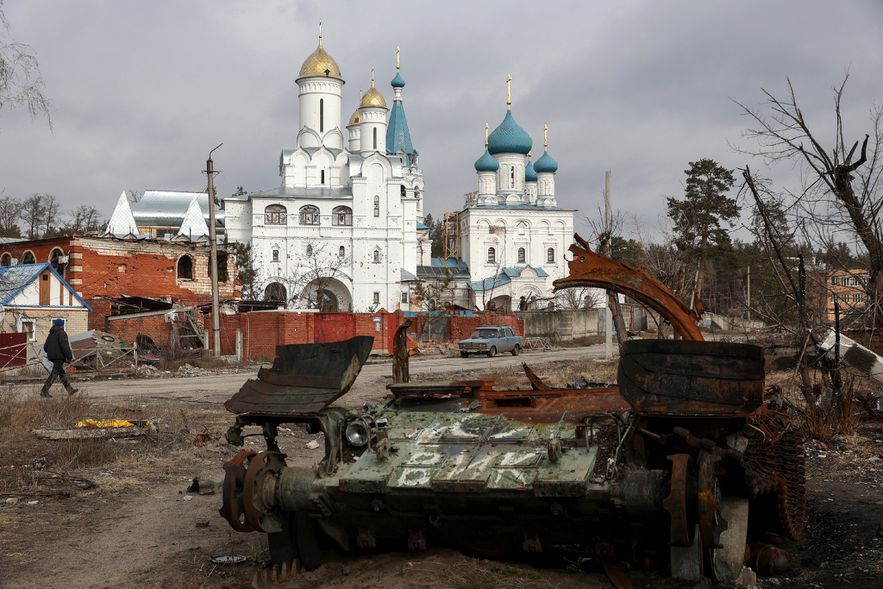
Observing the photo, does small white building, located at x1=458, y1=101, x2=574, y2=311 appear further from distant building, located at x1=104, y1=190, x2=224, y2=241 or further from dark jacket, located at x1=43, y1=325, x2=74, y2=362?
dark jacket, located at x1=43, y1=325, x2=74, y2=362

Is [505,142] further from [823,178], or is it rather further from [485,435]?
[485,435]

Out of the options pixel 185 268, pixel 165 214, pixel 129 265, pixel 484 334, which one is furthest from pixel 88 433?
pixel 165 214

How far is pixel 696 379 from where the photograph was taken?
20.6 feet

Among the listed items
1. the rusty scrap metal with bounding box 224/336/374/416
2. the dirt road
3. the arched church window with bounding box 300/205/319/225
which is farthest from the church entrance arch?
the rusty scrap metal with bounding box 224/336/374/416

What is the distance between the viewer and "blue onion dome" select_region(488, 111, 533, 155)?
264ft

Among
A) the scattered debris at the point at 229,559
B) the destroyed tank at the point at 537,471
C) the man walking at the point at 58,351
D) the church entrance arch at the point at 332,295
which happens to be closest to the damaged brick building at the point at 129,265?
the church entrance arch at the point at 332,295

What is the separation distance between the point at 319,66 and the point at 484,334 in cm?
3371

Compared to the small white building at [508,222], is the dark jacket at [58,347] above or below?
below

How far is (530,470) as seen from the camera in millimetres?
6320

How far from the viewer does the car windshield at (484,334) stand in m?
40.3

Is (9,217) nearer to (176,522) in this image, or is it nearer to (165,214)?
(165,214)

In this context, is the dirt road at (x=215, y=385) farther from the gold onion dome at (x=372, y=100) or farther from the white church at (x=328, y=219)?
the gold onion dome at (x=372, y=100)

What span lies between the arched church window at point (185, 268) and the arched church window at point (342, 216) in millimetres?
21245

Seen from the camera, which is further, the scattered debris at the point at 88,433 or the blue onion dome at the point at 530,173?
the blue onion dome at the point at 530,173
